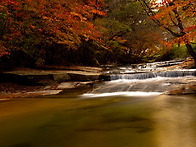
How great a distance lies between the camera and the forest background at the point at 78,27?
9320mm

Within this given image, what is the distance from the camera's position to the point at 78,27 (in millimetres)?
11469

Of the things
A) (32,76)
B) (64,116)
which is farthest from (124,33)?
(64,116)

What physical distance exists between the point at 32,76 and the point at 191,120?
927 cm

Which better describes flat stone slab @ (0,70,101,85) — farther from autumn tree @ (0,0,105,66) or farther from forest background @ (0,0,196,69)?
autumn tree @ (0,0,105,66)

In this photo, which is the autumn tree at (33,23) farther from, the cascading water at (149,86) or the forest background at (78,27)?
the cascading water at (149,86)

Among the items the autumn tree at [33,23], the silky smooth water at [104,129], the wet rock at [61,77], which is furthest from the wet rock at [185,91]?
the autumn tree at [33,23]

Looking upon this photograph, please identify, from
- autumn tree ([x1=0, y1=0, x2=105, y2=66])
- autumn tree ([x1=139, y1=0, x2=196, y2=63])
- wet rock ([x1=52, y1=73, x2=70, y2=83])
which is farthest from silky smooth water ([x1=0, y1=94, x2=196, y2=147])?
wet rock ([x1=52, y1=73, x2=70, y2=83])

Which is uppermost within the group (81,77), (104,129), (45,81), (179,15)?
(179,15)

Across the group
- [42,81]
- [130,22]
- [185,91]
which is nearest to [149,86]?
[185,91]

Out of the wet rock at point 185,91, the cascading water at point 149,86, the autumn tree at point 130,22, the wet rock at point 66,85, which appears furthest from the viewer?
the autumn tree at point 130,22

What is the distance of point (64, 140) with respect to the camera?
99.9 inches

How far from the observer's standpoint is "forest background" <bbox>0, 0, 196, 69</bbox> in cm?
932

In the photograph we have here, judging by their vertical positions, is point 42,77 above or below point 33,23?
below

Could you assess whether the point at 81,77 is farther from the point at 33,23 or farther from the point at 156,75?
the point at 156,75
